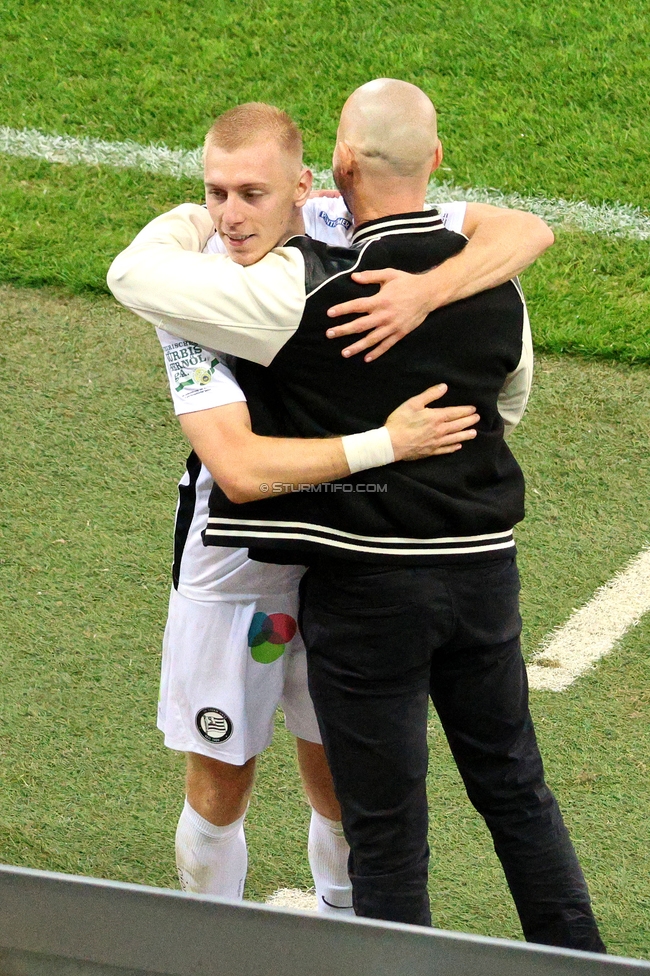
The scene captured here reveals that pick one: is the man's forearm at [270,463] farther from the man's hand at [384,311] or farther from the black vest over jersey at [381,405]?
the man's hand at [384,311]

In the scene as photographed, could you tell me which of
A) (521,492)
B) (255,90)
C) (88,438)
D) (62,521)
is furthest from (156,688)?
(255,90)

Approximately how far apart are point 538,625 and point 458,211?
1.64m

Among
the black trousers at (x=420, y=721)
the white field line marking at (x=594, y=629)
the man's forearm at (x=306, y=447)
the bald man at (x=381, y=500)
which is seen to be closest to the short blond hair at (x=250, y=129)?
the bald man at (x=381, y=500)

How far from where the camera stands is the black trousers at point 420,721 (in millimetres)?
2125

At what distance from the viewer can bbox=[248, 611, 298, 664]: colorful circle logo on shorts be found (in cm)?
239

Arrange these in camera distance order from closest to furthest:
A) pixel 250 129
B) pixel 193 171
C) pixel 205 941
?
1. pixel 205 941
2. pixel 250 129
3. pixel 193 171

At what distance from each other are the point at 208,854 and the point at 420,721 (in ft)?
2.11

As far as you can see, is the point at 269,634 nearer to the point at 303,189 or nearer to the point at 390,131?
the point at 303,189

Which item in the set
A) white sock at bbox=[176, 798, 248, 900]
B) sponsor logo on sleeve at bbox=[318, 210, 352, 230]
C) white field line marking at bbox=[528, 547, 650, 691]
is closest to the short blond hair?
sponsor logo on sleeve at bbox=[318, 210, 352, 230]

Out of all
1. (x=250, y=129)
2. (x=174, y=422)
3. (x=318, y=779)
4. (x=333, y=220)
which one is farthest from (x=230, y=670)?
(x=174, y=422)

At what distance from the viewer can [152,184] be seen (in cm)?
592

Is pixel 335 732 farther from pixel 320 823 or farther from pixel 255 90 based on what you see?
pixel 255 90

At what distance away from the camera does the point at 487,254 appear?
218 centimetres

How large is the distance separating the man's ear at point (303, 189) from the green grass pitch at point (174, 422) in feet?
5.21
